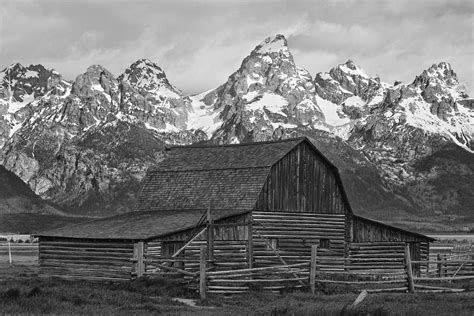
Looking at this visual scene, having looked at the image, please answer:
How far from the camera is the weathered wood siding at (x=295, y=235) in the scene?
46500mm

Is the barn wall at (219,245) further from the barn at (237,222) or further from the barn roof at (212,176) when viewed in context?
the barn roof at (212,176)

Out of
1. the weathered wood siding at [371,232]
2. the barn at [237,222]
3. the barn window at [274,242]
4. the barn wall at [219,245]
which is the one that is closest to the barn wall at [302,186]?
the barn at [237,222]

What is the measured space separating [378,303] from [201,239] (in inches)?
696

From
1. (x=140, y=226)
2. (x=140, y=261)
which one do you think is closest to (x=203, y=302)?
(x=140, y=261)

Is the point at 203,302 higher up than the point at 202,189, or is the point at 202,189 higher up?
the point at 202,189

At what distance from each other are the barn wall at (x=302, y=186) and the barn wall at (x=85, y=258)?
800cm

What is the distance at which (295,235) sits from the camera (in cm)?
4828

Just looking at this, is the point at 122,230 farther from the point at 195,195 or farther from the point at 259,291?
the point at 259,291

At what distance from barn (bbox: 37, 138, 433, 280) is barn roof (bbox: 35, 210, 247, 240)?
0.21ft

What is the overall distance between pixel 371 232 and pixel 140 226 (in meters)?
14.5

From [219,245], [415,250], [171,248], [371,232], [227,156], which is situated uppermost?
[227,156]

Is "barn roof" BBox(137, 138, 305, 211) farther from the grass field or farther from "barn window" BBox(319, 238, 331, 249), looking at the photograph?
the grass field

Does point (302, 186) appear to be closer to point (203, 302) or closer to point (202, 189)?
point (202, 189)

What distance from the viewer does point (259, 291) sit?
33531 mm
